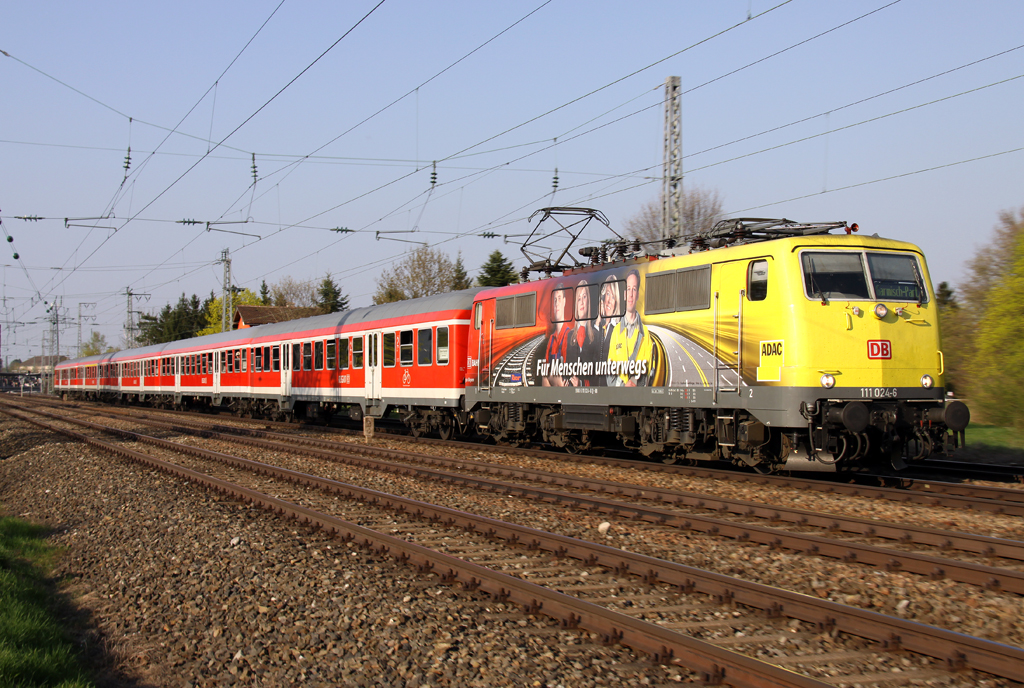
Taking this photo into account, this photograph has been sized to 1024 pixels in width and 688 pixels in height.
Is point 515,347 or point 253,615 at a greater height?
point 515,347

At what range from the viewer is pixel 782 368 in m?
10.8

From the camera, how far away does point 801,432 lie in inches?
439

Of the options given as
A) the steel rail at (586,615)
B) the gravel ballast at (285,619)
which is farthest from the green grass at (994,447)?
the gravel ballast at (285,619)

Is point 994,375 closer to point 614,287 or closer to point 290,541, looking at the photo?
point 614,287

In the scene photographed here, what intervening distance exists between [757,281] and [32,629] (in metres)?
9.53

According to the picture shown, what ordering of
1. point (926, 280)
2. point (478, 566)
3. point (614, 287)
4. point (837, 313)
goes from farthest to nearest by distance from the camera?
point (614, 287), point (926, 280), point (837, 313), point (478, 566)

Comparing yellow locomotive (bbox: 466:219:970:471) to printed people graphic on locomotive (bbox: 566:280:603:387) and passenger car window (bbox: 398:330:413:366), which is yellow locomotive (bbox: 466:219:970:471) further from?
passenger car window (bbox: 398:330:413:366)

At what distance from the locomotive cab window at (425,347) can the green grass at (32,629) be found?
11023 millimetres

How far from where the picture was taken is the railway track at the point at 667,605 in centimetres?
474

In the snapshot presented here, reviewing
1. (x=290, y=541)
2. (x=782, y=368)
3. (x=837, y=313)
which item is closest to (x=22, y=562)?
(x=290, y=541)

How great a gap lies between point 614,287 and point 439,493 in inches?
202

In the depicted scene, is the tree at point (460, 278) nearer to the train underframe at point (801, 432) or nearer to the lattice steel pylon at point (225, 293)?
the lattice steel pylon at point (225, 293)

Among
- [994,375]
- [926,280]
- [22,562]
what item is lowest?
[22,562]

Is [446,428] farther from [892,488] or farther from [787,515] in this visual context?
[787,515]
